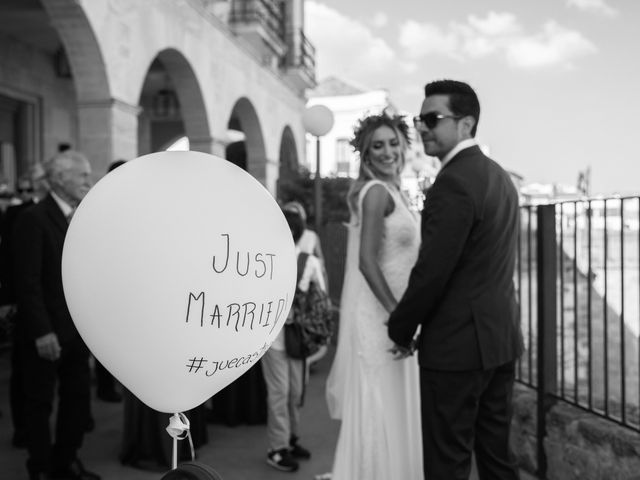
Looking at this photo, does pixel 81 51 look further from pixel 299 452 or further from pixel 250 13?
pixel 250 13

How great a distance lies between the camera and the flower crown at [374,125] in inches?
125

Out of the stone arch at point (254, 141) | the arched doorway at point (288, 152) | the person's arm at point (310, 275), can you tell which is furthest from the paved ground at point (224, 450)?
the arched doorway at point (288, 152)

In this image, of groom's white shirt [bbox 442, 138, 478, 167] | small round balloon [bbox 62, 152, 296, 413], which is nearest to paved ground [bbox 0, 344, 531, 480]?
groom's white shirt [bbox 442, 138, 478, 167]

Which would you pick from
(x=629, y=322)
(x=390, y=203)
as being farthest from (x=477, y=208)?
(x=629, y=322)

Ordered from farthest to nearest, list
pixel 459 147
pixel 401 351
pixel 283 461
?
pixel 283 461
pixel 401 351
pixel 459 147

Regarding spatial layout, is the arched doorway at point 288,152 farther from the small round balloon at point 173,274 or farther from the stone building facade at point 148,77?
the small round balloon at point 173,274

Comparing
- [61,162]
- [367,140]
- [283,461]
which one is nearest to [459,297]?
[367,140]

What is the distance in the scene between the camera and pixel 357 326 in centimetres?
303

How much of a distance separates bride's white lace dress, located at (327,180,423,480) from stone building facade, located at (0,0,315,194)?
1.02 m

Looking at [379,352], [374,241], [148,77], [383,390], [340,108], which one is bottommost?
[383,390]

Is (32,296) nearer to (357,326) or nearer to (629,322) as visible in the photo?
(357,326)

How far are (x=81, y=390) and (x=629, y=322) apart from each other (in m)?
19.9

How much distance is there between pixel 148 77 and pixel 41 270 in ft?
38.5

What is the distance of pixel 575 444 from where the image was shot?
3.37 metres
